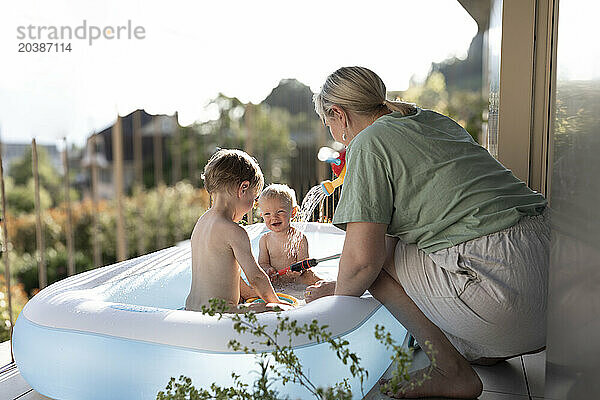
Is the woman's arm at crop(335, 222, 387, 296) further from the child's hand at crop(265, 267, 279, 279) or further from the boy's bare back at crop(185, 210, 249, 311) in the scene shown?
the child's hand at crop(265, 267, 279, 279)

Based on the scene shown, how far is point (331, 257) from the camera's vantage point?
2.83 meters

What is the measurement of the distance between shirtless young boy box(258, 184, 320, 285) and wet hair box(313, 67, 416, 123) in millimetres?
778

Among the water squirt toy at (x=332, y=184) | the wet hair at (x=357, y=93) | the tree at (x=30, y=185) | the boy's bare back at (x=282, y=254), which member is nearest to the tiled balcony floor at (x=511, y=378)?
the boy's bare back at (x=282, y=254)

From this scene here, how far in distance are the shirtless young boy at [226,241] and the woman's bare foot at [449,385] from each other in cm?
51

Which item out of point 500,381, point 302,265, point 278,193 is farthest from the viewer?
point 278,193

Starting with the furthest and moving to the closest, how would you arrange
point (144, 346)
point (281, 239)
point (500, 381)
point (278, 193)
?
1. point (281, 239)
2. point (278, 193)
3. point (500, 381)
4. point (144, 346)

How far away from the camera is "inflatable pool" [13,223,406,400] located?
1.53 m

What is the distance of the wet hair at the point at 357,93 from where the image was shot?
72.1 inches

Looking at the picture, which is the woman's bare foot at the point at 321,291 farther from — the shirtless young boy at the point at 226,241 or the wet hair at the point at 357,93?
the wet hair at the point at 357,93

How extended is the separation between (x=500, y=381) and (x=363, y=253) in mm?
692

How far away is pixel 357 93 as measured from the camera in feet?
6.04

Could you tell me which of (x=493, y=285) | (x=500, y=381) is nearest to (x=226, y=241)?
(x=493, y=285)

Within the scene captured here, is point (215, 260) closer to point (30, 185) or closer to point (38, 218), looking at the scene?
point (38, 218)

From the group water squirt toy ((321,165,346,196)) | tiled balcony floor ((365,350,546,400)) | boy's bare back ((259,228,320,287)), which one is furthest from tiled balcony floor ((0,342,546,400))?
water squirt toy ((321,165,346,196))
